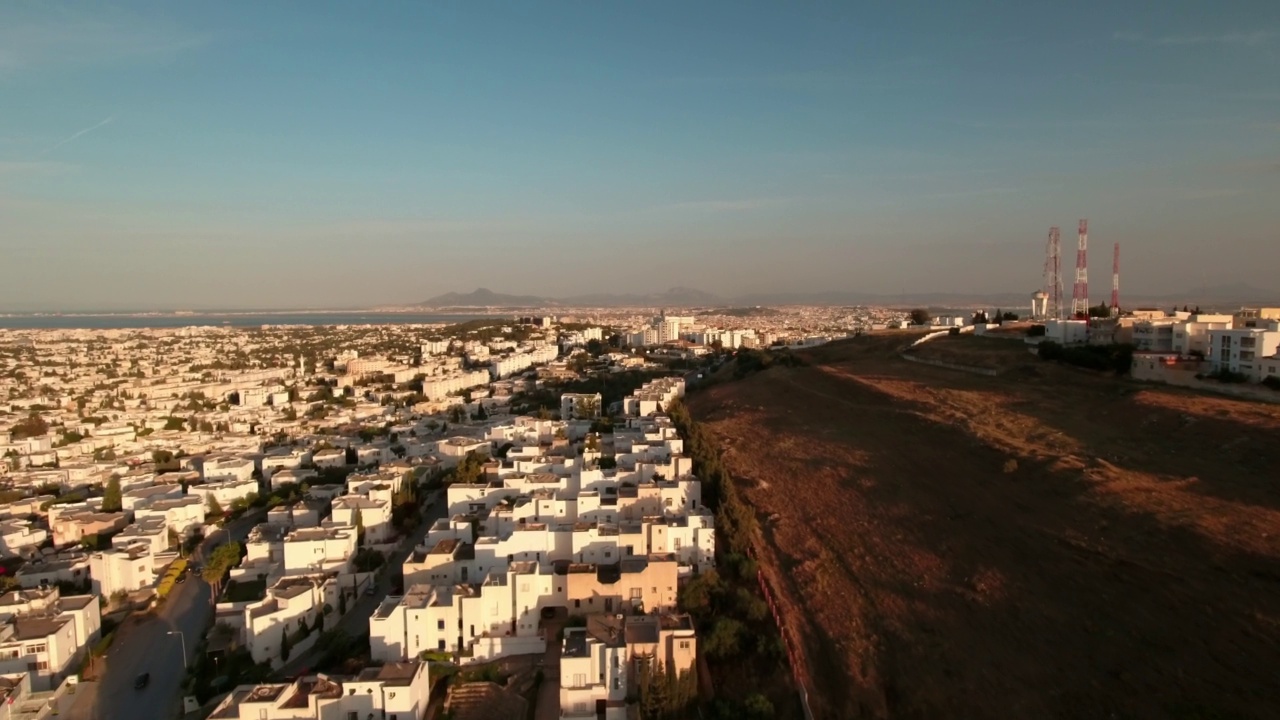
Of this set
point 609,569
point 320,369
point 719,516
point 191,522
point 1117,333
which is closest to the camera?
point 609,569

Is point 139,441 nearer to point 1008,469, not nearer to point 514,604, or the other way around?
point 514,604

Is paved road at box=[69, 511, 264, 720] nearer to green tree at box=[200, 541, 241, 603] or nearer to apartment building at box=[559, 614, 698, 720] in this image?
green tree at box=[200, 541, 241, 603]

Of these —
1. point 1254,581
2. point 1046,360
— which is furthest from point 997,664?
point 1046,360

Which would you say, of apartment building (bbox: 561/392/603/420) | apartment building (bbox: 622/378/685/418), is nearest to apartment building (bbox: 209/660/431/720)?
apartment building (bbox: 622/378/685/418)

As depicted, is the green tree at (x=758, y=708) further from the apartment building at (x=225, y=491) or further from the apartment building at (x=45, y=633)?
the apartment building at (x=225, y=491)

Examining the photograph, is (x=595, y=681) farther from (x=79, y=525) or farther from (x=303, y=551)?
(x=79, y=525)

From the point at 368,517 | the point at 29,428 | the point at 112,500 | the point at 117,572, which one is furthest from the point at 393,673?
the point at 29,428
